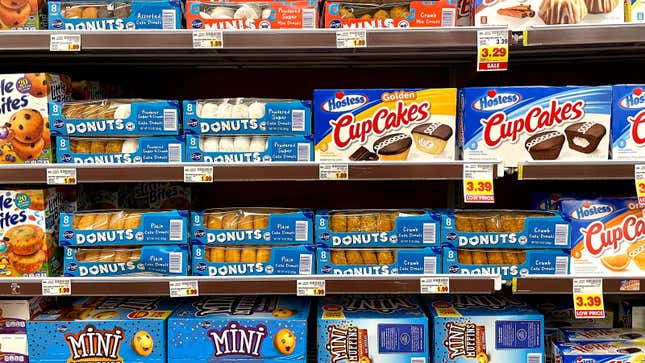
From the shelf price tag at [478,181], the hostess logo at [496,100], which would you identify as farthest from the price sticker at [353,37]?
→ the shelf price tag at [478,181]

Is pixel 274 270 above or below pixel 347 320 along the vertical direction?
above

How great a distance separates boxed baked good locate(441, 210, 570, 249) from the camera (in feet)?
5.82

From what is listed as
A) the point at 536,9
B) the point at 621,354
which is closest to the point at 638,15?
the point at 536,9

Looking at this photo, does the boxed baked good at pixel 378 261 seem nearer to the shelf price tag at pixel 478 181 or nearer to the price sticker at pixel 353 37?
the shelf price tag at pixel 478 181

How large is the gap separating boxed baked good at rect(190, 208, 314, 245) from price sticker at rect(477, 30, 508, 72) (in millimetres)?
846

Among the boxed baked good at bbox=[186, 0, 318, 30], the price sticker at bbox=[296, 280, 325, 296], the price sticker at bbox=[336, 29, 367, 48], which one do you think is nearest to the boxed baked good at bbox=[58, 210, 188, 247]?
the price sticker at bbox=[296, 280, 325, 296]

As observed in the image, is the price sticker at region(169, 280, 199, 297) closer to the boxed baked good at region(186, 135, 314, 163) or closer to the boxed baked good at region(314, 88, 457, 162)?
the boxed baked good at region(186, 135, 314, 163)

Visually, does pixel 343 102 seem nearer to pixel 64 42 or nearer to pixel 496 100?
pixel 496 100

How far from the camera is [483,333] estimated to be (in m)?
1.82

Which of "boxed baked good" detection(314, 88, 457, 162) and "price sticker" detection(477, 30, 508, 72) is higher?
"price sticker" detection(477, 30, 508, 72)

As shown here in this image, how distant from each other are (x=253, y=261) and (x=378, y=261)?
1.54 feet

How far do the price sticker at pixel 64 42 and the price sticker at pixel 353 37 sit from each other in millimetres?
913

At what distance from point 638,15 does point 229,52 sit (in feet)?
5.13

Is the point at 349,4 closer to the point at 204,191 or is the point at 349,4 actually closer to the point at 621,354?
the point at 204,191
